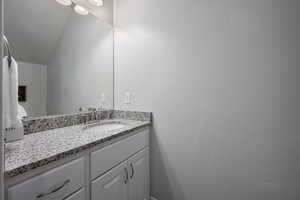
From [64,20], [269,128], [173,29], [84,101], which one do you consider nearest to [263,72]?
[269,128]

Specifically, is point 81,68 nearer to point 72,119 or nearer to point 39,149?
point 72,119

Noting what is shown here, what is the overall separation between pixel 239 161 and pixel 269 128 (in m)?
0.33

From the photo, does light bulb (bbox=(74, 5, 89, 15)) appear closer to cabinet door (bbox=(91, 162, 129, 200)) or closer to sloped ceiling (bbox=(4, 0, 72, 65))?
sloped ceiling (bbox=(4, 0, 72, 65))

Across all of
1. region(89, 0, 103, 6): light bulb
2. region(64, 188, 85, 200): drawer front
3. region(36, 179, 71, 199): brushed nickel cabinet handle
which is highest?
region(89, 0, 103, 6): light bulb

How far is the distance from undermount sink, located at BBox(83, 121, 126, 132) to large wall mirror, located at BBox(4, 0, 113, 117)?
22 centimetres

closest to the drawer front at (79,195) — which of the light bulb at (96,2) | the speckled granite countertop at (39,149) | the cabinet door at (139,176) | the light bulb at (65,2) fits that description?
the speckled granite countertop at (39,149)

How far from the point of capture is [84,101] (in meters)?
1.52

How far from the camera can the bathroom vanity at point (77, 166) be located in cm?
61

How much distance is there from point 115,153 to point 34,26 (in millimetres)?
1144

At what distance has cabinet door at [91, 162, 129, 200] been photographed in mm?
912

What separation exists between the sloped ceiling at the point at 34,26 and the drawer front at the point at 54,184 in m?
0.85

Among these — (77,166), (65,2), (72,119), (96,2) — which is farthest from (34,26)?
(77,166)

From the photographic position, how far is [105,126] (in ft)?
4.90

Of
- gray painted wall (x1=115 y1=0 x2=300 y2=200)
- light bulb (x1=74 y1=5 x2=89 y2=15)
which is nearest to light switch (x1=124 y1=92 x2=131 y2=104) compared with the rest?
gray painted wall (x1=115 y1=0 x2=300 y2=200)
